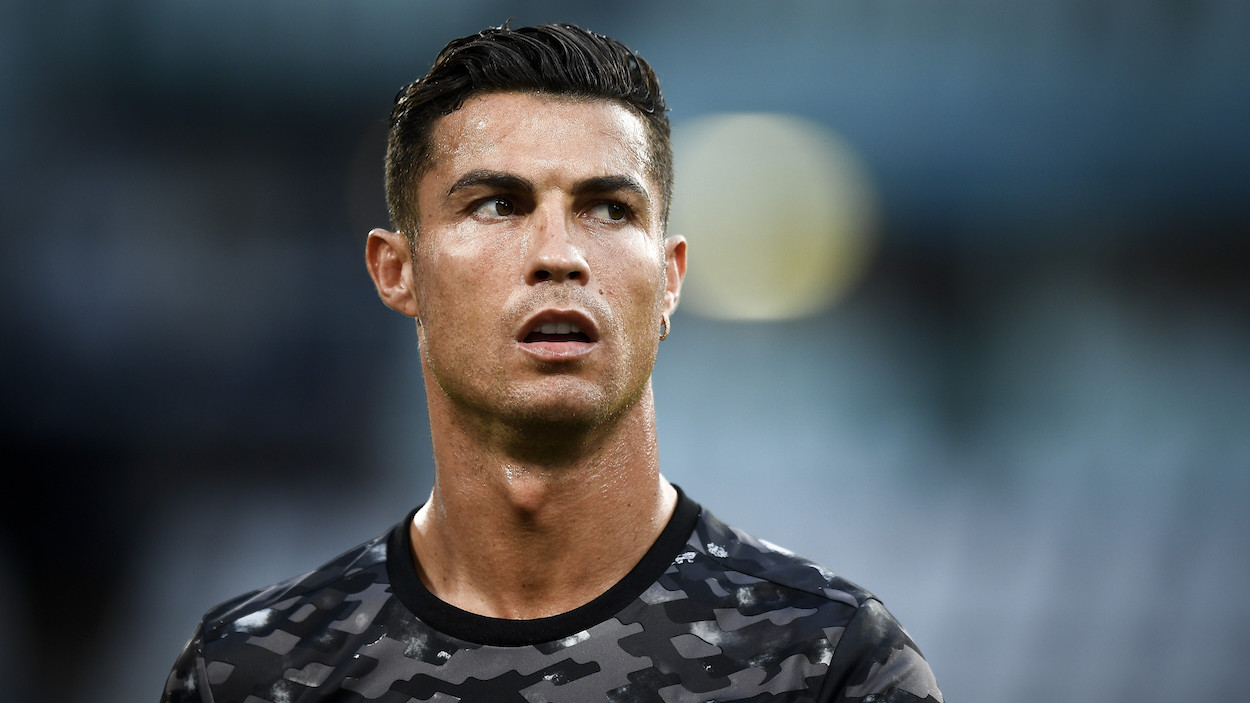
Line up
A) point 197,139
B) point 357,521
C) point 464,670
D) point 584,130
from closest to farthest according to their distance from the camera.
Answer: point 464,670 → point 584,130 → point 357,521 → point 197,139

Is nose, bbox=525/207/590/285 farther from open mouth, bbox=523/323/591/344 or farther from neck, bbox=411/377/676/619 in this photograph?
neck, bbox=411/377/676/619

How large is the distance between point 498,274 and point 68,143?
13.9 ft

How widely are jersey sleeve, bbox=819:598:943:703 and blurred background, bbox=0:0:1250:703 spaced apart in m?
3.15

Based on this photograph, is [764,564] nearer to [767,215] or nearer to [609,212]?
[609,212]

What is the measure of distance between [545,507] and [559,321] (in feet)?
1.33

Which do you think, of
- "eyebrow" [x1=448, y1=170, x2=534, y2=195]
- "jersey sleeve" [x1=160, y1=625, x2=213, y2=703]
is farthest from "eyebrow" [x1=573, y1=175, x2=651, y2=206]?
"jersey sleeve" [x1=160, y1=625, x2=213, y2=703]

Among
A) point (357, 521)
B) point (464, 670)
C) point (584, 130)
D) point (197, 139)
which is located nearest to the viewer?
point (464, 670)

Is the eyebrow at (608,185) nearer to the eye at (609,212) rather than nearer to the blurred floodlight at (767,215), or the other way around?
the eye at (609,212)

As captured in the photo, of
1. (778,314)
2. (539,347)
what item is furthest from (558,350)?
(778,314)

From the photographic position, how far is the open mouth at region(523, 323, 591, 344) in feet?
6.95

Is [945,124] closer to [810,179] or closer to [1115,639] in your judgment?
[810,179]

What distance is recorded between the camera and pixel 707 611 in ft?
7.06

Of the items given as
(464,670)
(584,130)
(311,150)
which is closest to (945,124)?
(311,150)

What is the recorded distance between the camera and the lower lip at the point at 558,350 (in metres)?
2.07
